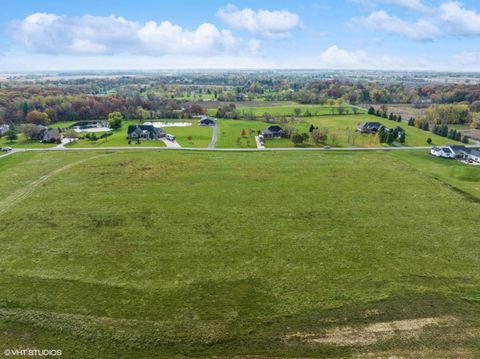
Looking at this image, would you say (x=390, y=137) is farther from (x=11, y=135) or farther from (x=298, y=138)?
(x=11, y=135)

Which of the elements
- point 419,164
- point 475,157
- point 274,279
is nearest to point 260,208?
point 274,279

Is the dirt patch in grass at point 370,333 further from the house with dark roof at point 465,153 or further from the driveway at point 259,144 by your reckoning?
the driveway at point 259,144

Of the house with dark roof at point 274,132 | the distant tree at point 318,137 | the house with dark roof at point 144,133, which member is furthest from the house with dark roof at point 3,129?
the distant tree at point 318,137

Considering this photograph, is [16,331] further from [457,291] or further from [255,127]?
[255,127]

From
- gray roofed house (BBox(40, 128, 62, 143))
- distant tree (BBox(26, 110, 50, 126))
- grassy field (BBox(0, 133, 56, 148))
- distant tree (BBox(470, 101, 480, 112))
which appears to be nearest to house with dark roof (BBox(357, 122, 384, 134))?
distant tree (BBox(470, 101, 480, 112))

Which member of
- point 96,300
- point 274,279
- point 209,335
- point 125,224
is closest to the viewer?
point 209,335
